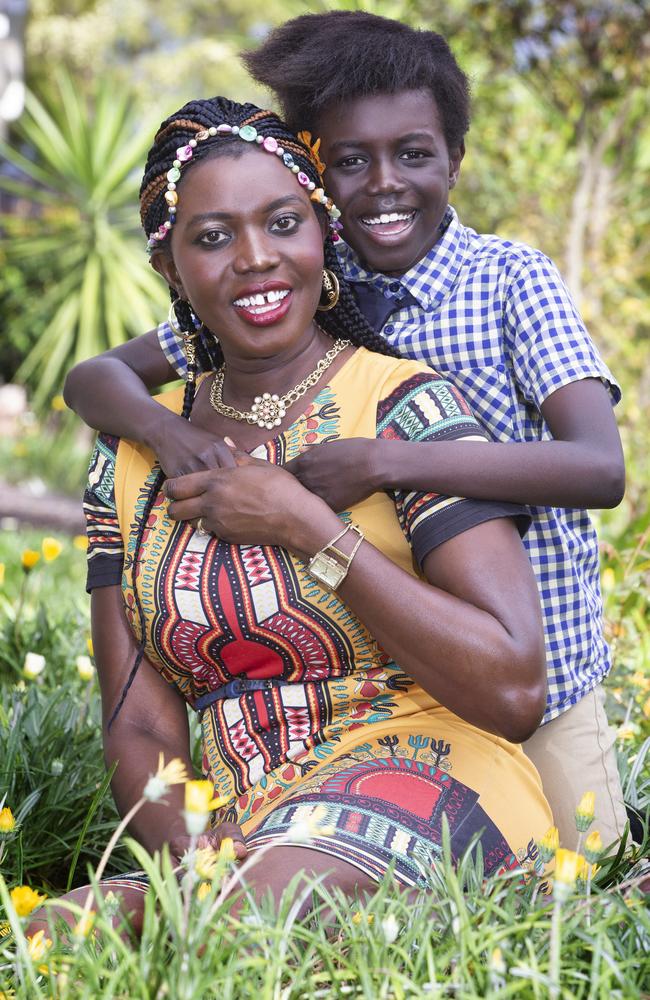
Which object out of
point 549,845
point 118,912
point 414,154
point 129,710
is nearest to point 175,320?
point 414,154

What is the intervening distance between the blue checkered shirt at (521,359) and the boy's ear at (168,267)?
0.53 metres

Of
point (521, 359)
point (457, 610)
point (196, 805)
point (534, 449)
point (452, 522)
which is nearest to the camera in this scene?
point (196, 805)

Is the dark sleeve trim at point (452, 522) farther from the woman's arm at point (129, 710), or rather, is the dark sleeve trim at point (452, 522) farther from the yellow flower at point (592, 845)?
the woman's arm at point (129, 710)

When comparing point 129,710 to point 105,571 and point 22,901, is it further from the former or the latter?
point 22,901

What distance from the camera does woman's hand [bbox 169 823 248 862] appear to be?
89.7 inches

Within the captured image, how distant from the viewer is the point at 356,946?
6.44ft

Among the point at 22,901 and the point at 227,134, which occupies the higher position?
the point at 227,134

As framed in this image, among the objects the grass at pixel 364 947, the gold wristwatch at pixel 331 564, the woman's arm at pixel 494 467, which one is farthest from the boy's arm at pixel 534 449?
the grass at pixel 364 947

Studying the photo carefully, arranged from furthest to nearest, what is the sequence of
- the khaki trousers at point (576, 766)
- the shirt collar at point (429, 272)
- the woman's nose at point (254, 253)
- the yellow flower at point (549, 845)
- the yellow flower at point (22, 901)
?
the shirt collar at point (429, 272), the khaki trousers at point (576, 766), the woman's nose at point (254, 253), the yellow flower at point (549, 845), the yellow flower at point (22, 901)

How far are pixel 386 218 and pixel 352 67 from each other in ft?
1.24

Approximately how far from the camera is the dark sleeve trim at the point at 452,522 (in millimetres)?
Result: 2426

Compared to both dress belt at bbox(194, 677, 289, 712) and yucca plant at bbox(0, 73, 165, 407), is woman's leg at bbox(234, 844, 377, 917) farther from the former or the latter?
yucca plant at bbox(0, 73, 165, 407)

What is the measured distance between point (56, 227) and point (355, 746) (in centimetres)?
1281

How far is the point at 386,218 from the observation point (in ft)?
10.2
